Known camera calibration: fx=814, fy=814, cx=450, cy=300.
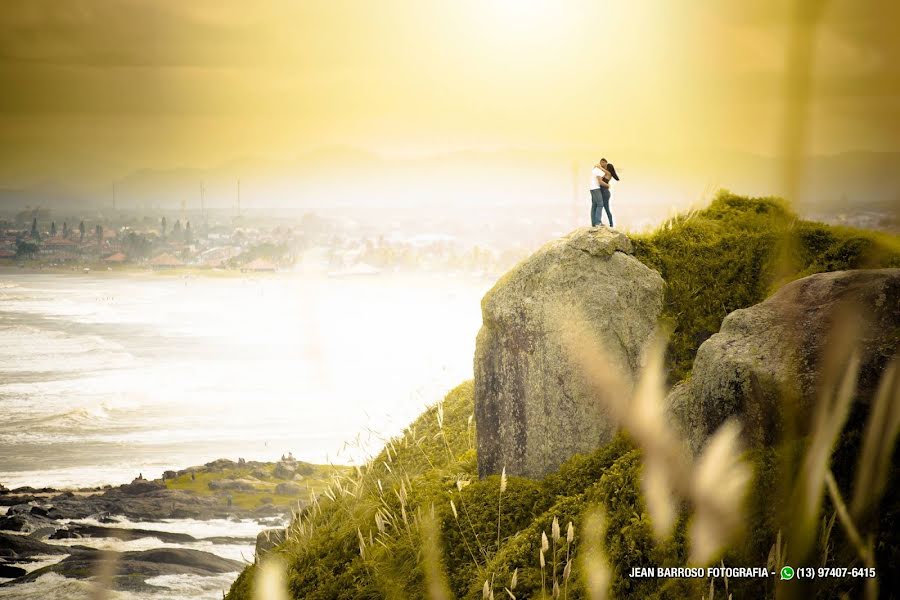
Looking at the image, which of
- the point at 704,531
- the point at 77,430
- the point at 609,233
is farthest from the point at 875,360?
the point at 77,430

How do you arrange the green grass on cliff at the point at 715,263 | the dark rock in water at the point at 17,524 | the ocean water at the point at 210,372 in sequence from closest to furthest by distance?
the green grass on cliff at the point at 715,263 < the dark rock in water at the point at 17,524 < the ocean water at the point at 210,372

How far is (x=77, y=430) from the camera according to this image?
5516 cm

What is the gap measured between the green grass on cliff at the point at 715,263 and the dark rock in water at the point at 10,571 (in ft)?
93.3

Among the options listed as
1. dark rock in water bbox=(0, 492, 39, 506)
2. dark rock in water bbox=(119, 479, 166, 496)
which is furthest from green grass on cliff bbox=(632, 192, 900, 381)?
dark rock in water bbox=(0, 492, 39, 506)

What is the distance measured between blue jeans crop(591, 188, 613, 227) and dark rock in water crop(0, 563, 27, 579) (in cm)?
2743

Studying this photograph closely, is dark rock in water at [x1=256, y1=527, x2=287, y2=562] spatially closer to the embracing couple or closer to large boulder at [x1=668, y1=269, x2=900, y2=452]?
the embracing couple

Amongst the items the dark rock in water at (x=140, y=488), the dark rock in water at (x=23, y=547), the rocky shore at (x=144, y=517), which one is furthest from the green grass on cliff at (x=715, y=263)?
the dark rock in water at (x=140, y=488)

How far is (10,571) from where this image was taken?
98.8ft

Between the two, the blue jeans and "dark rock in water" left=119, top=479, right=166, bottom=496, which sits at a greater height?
the blue jeans

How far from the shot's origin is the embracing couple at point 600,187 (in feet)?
39.9

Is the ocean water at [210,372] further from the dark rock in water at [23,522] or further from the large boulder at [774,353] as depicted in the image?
the dark rock in water at [23,522]

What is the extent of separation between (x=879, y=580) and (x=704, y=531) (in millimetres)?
1820

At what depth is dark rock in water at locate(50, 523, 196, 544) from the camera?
34312mm

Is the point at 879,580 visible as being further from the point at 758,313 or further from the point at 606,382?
the point at 606,382
